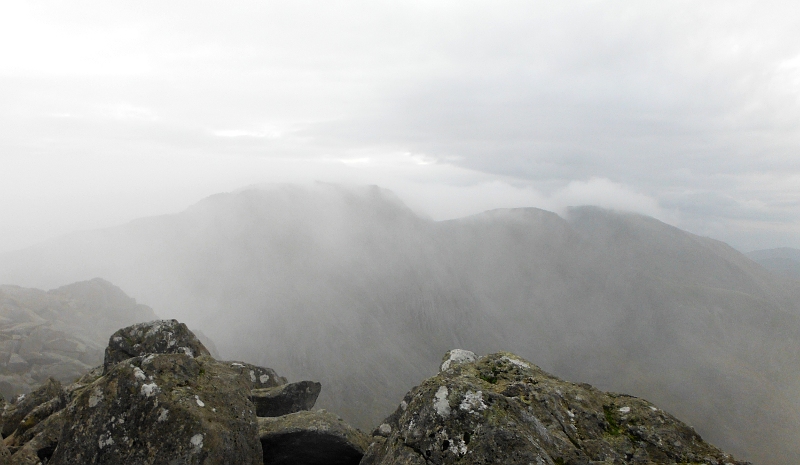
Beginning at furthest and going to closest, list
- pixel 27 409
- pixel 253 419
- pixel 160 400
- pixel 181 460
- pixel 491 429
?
pixel 27 409 < pixel 253 419 < pixel 160 400 < pixel 181 460 < pixel 491 429

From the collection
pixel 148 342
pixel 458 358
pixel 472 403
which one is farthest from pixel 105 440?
pixel 458 358

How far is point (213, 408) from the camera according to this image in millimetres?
13070

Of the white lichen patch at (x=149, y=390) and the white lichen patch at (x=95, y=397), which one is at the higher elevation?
the white lichen patch at (x=149, y=390)

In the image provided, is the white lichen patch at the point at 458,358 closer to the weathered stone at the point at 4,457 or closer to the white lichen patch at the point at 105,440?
the white lichen patch at the point at 105,440

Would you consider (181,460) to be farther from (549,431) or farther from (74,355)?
(74,355)

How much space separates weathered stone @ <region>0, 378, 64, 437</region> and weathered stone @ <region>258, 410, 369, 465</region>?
1174cm

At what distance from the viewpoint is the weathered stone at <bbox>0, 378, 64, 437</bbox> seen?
20250 mm

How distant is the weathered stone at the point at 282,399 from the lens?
2125 cm

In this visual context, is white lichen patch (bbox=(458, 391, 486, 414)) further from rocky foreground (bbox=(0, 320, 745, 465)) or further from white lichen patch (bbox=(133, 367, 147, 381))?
white lichen patch (bbox=(133, 367, 147, 381))

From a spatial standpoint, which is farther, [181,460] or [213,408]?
[213,408]

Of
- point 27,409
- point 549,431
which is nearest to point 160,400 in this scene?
point 549,431

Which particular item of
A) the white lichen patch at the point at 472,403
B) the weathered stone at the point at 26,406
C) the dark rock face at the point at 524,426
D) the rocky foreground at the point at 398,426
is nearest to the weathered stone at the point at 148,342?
the weathered stone at the point at 26,406

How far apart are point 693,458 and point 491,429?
19.1 feet

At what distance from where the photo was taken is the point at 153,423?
12.1 meters
